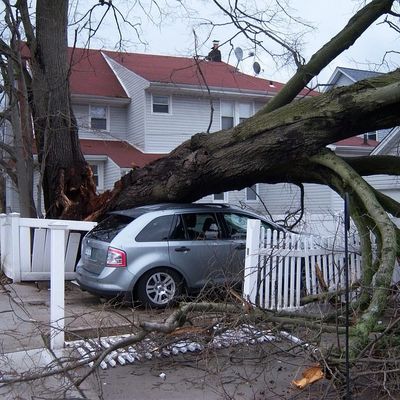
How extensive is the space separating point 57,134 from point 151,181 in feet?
9.50

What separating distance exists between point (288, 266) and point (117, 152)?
1646 centimetres

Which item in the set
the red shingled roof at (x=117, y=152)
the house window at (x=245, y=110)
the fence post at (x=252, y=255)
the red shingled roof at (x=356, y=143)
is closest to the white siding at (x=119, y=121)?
the red shingled roof at (x=117, y=152)

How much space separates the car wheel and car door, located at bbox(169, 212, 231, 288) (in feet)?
0.62

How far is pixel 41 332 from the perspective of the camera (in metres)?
5.69

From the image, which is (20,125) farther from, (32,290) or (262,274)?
(262,274)

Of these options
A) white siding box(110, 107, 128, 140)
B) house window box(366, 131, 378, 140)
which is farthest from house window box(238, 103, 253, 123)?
house window box(366, 131, 378, 140)

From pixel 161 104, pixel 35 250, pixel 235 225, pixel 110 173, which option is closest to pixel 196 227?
pixel 235 225

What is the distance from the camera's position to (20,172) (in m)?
13.1

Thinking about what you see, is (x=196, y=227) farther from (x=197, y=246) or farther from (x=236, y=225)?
(x=236, y=225)

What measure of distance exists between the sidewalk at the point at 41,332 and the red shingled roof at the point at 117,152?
11.8m

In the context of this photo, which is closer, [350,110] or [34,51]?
[350,110]

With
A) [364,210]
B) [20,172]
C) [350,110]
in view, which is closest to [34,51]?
[20,172]

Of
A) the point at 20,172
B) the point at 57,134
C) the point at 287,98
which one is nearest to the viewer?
the point at 287,98

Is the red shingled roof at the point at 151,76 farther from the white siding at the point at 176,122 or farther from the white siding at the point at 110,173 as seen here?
the white siding at the point at 110,173
